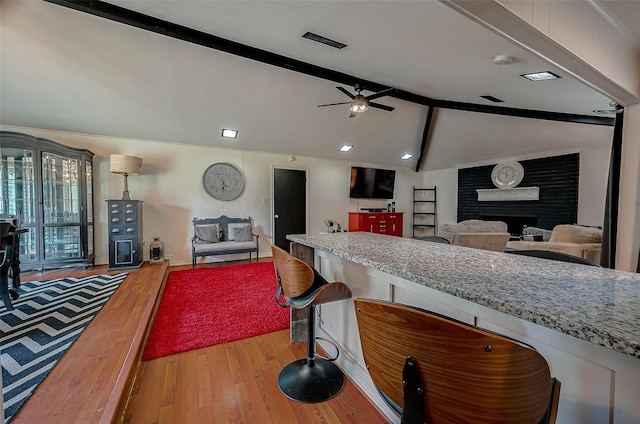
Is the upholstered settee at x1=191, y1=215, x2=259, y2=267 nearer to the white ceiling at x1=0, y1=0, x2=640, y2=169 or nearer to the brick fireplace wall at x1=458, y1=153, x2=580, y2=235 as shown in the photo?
the white ceiling at x1=0, y1=0, x2=640, y2=169

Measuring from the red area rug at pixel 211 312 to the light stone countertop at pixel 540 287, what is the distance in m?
1.58

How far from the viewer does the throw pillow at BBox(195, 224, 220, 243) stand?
5.01m

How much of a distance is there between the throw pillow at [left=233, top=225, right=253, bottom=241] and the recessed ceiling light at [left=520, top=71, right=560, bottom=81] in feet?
15.6

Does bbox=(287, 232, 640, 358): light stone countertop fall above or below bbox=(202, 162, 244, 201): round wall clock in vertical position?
below

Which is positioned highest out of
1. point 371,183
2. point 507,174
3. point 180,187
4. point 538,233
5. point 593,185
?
point 507,174

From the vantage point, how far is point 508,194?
6.07 m

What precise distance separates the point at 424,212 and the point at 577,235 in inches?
176

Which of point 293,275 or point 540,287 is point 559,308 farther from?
point 293,275

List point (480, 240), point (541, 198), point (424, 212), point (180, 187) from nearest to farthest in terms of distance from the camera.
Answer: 1. point (480, 240)
2. point (180, 187)
3. point (541, 198)
4. point (424, 212)

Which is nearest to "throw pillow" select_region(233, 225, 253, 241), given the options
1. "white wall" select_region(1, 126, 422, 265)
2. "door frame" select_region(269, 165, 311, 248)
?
"white wall" select_region(1, 126, 422, 265)

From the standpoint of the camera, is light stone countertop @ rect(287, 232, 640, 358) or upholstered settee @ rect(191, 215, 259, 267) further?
upholstered settee @ rect(191, 215, 259, 267)

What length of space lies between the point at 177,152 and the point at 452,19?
4.71m

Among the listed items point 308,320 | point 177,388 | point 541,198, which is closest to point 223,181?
point 177,388

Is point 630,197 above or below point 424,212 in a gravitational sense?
above
